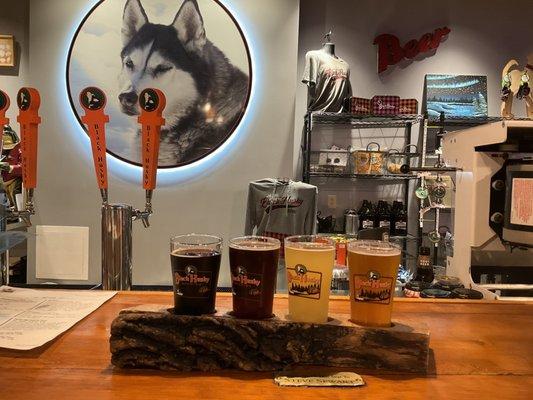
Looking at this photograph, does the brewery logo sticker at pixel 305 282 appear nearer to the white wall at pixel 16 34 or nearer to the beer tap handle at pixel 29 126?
the beer tap handle at pixel 29 126

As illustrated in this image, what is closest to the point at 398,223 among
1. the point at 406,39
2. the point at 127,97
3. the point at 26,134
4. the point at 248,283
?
the point at 406,39

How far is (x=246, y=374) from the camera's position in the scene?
2.79ft

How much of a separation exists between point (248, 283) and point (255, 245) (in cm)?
7

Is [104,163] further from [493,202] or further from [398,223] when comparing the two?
[398,223]

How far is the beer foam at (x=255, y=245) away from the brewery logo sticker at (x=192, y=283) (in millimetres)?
74

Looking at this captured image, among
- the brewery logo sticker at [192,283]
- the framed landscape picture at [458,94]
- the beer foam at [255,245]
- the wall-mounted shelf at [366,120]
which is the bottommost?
the brewery logo sticker at [192,283]

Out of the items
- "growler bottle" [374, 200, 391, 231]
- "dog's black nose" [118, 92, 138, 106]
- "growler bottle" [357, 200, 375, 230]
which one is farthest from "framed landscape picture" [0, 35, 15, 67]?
"growler bottle" [374, 200, 391, 231]

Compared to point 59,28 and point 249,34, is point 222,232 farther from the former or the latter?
point 59,28

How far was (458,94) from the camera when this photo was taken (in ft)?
15.2

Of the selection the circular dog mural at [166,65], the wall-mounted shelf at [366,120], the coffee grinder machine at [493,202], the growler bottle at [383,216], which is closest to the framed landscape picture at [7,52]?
the circular dog mural at [166,65]

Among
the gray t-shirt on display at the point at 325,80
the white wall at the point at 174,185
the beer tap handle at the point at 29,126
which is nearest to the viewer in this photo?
the beer tap handle at the point at 29,126

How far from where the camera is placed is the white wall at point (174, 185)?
3.75 meters

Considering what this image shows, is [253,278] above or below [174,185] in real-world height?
below

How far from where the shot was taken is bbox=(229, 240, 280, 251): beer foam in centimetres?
89
